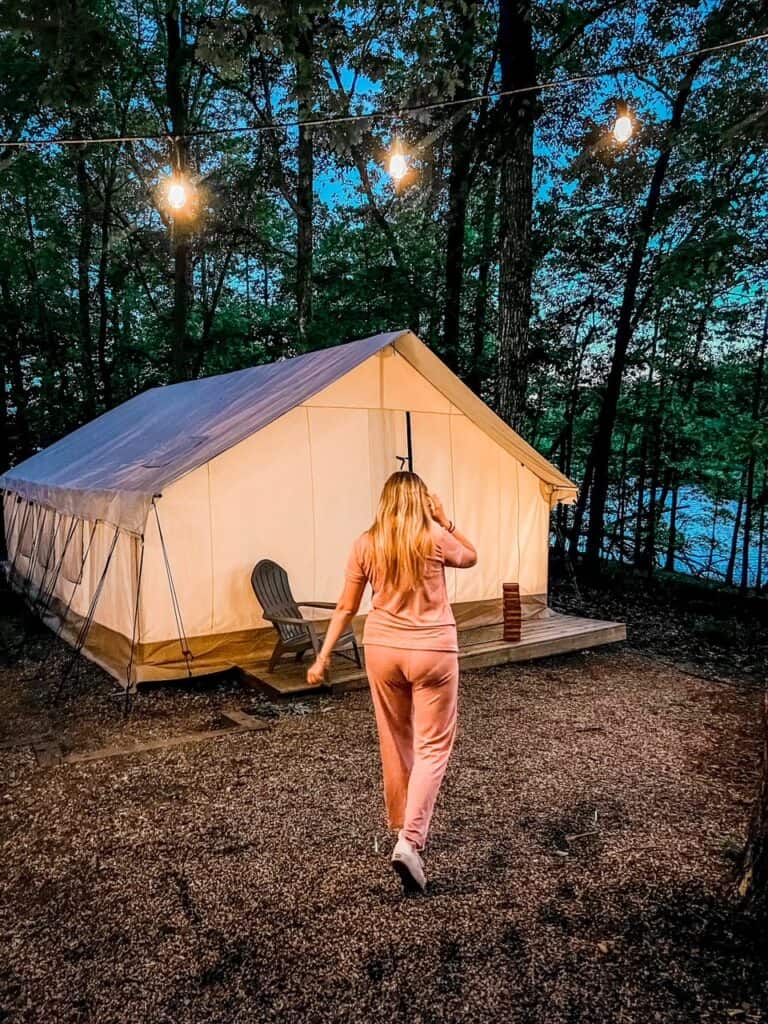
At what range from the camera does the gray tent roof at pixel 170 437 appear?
538 centimetres

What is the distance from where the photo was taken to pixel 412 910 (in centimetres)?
248

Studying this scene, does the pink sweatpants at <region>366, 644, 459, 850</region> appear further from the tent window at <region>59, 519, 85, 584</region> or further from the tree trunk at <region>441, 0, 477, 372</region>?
the tree trunk at <region>441, 0, 477, 372</region>

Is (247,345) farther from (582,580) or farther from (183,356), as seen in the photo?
(582,580)

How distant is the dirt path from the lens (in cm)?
206

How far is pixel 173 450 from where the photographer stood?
237 inches

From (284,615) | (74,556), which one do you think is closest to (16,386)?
(74,556)

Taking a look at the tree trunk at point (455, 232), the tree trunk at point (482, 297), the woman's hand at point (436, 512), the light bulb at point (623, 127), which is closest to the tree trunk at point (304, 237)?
the tree trunk at point (455, 232)

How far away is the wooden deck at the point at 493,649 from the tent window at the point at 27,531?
4947 mm

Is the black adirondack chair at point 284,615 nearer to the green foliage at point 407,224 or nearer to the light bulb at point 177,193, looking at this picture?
the light bulb at point 177,193

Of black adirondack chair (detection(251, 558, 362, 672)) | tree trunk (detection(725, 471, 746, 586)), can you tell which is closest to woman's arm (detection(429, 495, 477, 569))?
black adirondack chair (detection(251, 558, 362, 672))

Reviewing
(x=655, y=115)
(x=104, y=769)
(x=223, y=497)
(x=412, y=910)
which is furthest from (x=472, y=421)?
(x=655, y=115)

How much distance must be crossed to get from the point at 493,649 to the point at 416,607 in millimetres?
3687

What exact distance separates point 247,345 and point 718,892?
45.1ft

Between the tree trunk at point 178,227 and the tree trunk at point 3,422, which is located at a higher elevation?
the tree trunk at point 178,227
